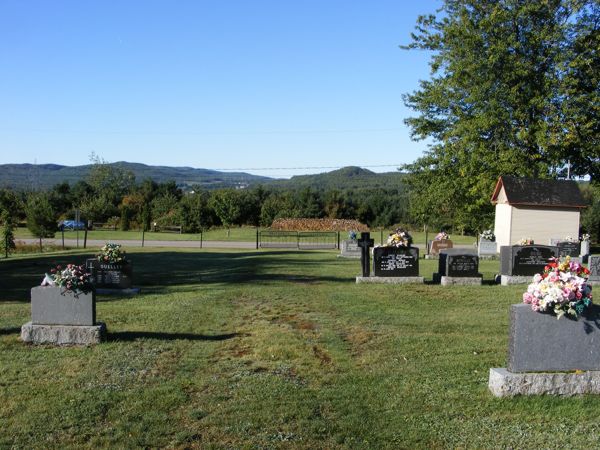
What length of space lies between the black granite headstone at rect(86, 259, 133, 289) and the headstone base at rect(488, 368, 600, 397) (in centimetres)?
1040

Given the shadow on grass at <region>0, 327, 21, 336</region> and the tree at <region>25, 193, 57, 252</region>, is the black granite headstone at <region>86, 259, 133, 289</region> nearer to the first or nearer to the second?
the shadow on grass at <region>0, 327, 21, 336</region>

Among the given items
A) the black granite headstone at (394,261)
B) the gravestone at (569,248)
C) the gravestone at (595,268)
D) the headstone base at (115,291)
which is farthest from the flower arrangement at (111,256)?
the gravestone at (569,248)

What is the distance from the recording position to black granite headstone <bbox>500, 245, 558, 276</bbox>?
52.6ft

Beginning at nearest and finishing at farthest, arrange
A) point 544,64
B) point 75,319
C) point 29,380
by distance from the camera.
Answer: point 29,380 → point 75,319 → point 544,64

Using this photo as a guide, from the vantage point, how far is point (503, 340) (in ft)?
28.9

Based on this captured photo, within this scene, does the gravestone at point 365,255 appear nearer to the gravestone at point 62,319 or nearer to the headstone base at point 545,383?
the gravestone at point 62,319

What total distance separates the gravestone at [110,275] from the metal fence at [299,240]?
2003 centimetres

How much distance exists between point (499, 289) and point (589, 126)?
18186mm

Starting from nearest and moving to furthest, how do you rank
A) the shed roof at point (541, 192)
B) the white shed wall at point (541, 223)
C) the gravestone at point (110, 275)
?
1. the gravestone at point (110, 275)
2. the shed roof at point (541, 192)
3. the white shed wall at point (541, 223)

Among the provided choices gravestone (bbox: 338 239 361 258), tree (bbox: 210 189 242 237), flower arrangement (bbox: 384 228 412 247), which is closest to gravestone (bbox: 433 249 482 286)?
flower arrangement (bbox: 384 228 412 247)

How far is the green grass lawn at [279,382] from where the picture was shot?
5309mm

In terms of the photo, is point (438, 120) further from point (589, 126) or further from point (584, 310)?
point (584, 310)

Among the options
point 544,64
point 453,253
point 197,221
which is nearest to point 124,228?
point 197,221

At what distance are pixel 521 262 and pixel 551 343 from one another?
10.2 meters
